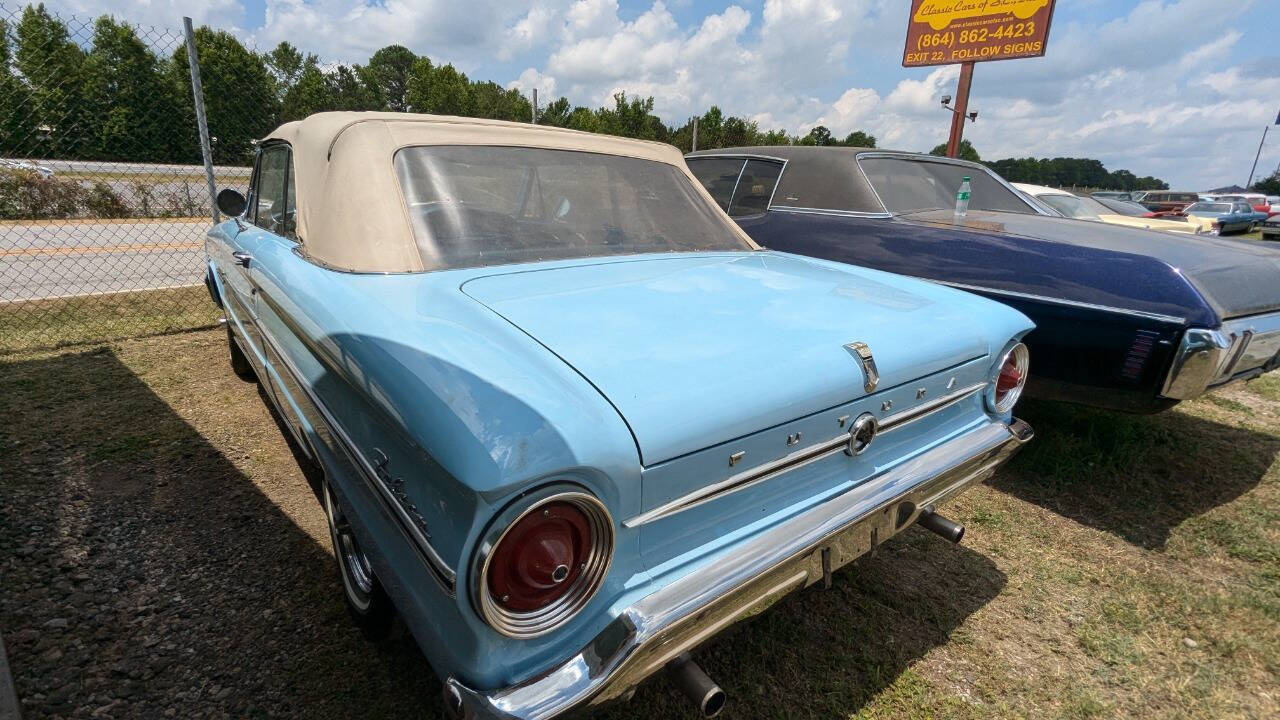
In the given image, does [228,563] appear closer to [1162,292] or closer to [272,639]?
[272,639]

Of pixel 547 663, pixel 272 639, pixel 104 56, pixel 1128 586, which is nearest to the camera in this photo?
pixel 547 663

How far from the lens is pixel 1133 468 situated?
3.26 metres

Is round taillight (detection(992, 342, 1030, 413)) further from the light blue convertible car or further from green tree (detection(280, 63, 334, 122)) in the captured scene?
green tree (detection(280, 63, 334, 122))

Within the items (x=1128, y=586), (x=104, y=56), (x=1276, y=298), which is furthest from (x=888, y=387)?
(x=104, y=56)

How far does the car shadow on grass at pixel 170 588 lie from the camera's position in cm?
173

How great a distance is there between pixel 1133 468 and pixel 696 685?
3.17m

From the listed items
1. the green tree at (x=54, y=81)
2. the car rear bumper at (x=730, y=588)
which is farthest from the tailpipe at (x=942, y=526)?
the green tree at (x=54, y=81)

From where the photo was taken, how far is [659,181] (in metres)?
2.55

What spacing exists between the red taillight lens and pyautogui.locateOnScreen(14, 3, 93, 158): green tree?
24.2ft

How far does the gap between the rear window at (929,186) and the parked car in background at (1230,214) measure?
18135mm

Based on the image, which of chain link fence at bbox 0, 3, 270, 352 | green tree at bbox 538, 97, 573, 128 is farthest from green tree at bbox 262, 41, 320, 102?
chain link fence at bbox 0, 3, 270, 352

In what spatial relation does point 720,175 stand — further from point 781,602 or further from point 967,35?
point 967,35

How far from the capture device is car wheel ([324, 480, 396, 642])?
6.01 feet

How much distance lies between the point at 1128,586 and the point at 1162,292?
1.16 m
